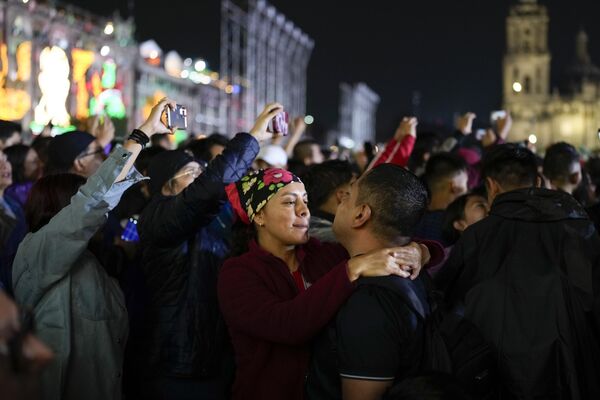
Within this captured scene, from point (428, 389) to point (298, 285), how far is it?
1.12 m

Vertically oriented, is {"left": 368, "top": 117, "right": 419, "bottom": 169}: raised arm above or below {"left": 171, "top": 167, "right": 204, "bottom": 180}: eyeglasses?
above

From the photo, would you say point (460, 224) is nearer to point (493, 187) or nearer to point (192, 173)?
point (493, 187)

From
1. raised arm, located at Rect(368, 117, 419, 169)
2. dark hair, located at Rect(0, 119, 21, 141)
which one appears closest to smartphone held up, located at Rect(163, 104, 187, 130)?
raised arm, located at Rect(368, 117, 419, 169)

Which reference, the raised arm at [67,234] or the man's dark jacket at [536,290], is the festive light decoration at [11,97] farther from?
the man's dark jacket at [536,290]

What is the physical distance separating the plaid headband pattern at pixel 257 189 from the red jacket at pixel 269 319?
213 mm

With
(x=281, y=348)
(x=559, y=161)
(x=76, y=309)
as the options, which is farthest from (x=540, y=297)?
(x=559, y=161)

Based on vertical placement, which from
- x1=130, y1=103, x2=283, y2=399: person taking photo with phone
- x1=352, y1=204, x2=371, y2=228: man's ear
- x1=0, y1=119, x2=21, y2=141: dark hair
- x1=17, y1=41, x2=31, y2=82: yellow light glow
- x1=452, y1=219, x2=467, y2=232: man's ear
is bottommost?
x1=130, y1=103, x2=283, y2=399: person taking photo with phone

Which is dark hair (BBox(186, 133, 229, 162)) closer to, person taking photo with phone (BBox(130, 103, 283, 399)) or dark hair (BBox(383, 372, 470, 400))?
person taking photo with phone (BBox(130, 103, 283, 399))

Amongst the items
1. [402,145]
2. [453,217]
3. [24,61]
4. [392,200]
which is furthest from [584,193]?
[24,61]

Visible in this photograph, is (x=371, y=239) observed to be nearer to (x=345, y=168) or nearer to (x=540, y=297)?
(x=540, y=297)

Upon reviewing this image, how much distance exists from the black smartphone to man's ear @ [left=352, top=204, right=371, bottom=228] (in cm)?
153

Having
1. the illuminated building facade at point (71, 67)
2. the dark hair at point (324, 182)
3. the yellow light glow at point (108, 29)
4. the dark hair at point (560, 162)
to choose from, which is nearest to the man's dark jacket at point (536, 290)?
the dark hair at point (324, 182)

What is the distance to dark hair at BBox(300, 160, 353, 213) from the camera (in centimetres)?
475

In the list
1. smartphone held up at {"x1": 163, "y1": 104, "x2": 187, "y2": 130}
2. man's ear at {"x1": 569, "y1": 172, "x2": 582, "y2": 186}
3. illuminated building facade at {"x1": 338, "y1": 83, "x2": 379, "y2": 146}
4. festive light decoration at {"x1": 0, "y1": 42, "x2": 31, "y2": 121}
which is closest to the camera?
smartphone held up at {"x1": 163, "y1": 104, "x2": 187, "y2": 130}
